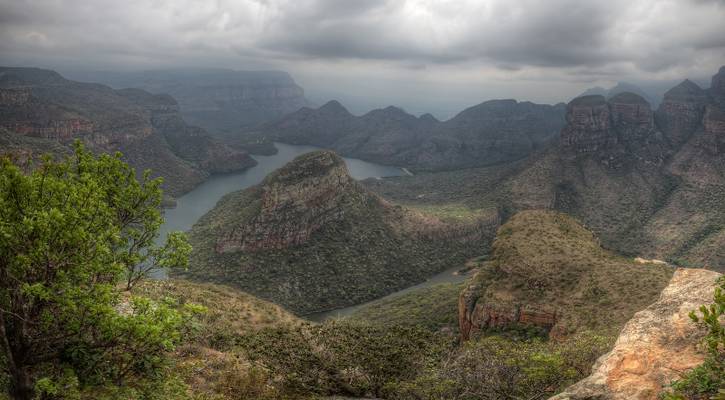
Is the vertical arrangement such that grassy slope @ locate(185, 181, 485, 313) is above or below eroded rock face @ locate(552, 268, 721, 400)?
below

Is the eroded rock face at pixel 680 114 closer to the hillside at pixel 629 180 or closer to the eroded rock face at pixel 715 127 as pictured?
the hillside at pixel 629 180

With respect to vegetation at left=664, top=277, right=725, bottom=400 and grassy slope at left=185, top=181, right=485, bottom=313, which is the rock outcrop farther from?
vegetation at left=664, top=277, right=725, bottom=400

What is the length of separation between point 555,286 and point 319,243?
5831cm

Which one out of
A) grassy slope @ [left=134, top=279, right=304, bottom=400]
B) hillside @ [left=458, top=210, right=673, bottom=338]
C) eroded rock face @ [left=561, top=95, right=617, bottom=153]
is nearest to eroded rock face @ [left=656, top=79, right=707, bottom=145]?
eroded rock face @ [left=561, top=95, right=617, bottom=153]

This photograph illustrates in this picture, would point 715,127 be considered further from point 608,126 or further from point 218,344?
point 218,344

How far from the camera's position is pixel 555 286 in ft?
138

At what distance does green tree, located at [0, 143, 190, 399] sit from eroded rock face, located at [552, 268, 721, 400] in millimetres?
12757

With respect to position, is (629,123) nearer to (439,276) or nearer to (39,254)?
(439,276)

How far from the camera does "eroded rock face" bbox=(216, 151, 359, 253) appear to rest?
8819 centimetres

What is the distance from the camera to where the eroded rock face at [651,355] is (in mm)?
12867

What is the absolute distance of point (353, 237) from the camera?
97375 mm

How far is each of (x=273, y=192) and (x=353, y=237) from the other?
66.6ft

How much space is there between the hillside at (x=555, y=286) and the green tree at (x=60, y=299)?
98.2 feet

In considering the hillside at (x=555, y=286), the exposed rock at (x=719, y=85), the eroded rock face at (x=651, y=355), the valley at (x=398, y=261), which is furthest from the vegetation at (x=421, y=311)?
the exposed rock at (x=719, y=85)
